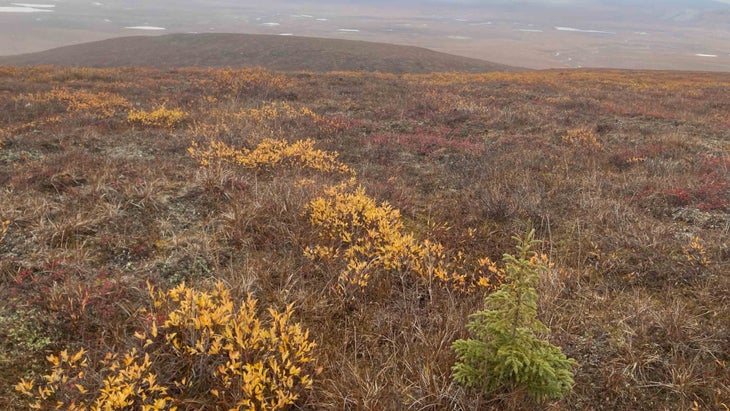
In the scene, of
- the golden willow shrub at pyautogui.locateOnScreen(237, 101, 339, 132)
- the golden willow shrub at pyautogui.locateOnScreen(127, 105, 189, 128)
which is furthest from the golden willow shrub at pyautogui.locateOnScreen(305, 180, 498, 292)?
the golden willow shrub at pyautogui.locateOnScreen(127, 105, 189, 128)

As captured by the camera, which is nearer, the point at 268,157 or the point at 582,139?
the point at 268,157

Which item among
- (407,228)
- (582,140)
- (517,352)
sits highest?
(582,140)

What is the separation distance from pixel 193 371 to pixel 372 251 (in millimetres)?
2597

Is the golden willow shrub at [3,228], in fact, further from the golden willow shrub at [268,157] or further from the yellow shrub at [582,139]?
the yellow shrub at [582,139]

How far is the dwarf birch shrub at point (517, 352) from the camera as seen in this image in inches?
106

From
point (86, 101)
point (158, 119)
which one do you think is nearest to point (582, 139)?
point (158, 119)

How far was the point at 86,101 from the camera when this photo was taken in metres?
14.7

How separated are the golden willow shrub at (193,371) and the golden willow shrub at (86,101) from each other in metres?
12.2

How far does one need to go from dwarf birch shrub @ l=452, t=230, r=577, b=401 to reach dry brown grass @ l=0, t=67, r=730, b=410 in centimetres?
14

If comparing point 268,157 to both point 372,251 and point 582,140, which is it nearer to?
point 372,251

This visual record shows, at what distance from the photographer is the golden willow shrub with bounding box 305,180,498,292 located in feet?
14.5

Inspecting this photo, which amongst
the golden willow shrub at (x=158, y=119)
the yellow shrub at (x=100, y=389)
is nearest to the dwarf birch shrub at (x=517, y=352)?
the yellow shrub at (x=100, y=389)

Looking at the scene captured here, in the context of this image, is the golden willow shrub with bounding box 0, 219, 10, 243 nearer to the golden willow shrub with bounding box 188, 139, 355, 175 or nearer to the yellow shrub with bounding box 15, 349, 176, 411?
the yellow shrub with bounding box 15, 349, 176, 411

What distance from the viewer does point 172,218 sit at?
571cm
